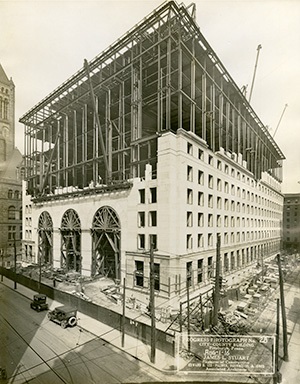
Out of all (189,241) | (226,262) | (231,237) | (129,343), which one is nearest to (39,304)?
(129,343)

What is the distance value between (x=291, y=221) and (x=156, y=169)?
7884 cm

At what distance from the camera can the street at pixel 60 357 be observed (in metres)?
16.8

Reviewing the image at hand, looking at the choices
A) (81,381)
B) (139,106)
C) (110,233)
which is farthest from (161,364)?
(139,106)

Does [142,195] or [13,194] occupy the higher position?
[13,194]

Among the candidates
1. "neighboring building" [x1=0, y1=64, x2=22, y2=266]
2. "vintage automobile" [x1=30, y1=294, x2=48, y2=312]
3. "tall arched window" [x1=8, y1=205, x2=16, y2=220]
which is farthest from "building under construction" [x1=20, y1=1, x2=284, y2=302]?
"tall arched window" [x1=8, y1=205, x2=16, y2=220]

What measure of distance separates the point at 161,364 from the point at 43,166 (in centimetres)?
4922

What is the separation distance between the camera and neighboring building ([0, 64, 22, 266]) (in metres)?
60.1

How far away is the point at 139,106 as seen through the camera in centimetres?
3531

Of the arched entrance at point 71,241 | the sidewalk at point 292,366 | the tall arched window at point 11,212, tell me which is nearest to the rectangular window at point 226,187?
the sidewalk at point 292,366

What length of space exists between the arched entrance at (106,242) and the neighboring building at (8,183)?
94.0 feet

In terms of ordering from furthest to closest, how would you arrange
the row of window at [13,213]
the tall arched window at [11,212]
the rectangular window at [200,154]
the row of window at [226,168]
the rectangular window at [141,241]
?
1. the row of window at [13,213]
2. the tall arched window at [11,212]
3. the rectangular window at [200,154]
4. the row of window at [226,168]
5. the rectangular window at [141,241]

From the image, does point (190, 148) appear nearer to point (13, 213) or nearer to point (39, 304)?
point (39, 304)

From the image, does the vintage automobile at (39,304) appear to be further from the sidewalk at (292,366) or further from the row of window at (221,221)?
the sidewalk at (292,366)

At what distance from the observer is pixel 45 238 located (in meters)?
53.0
